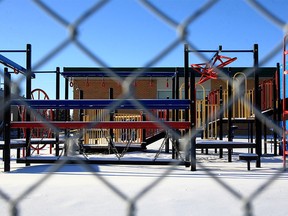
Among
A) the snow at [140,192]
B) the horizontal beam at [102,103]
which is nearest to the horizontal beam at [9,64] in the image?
the horizontal beam at [102,103]

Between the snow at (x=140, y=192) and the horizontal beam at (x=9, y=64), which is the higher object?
the horizontal beam at (x=9, y=64)

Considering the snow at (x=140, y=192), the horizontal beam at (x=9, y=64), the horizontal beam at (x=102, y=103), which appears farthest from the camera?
the horizontal beam at (x=9, y=64)

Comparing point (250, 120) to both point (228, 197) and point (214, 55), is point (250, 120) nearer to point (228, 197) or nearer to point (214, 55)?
point (214, 55)

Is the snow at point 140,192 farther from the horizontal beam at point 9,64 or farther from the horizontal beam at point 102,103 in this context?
the horizontal beam at point 9,64

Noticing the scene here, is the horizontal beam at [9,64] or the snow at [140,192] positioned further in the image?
the horizontal beam at [9,64]

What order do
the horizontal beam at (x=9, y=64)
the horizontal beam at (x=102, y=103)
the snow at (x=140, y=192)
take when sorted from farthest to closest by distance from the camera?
1. the horizontal beam at (x=9, y=64)
2. the horizontal beam at (x=102, y=103)
3. the snow at (x=140, y=192)

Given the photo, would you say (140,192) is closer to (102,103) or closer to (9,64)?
(102,103)

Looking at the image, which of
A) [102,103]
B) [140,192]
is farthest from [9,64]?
[140,192]

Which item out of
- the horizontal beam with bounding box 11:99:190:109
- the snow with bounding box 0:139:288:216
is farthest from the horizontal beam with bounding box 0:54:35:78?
the snow with bounding box 0:139:288:216

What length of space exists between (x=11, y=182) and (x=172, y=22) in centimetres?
403

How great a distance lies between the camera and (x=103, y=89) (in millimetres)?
23703

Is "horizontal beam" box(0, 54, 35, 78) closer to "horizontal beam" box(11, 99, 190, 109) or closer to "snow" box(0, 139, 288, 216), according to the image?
"horizontal beam" box(11, 99, 190, 109)

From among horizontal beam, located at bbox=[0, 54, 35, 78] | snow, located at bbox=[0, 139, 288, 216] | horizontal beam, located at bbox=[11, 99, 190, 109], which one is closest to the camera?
snow, located at bbox=[0, 139, 288, 216]

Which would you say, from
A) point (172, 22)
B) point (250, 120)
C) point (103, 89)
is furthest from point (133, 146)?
point (103, 89)
